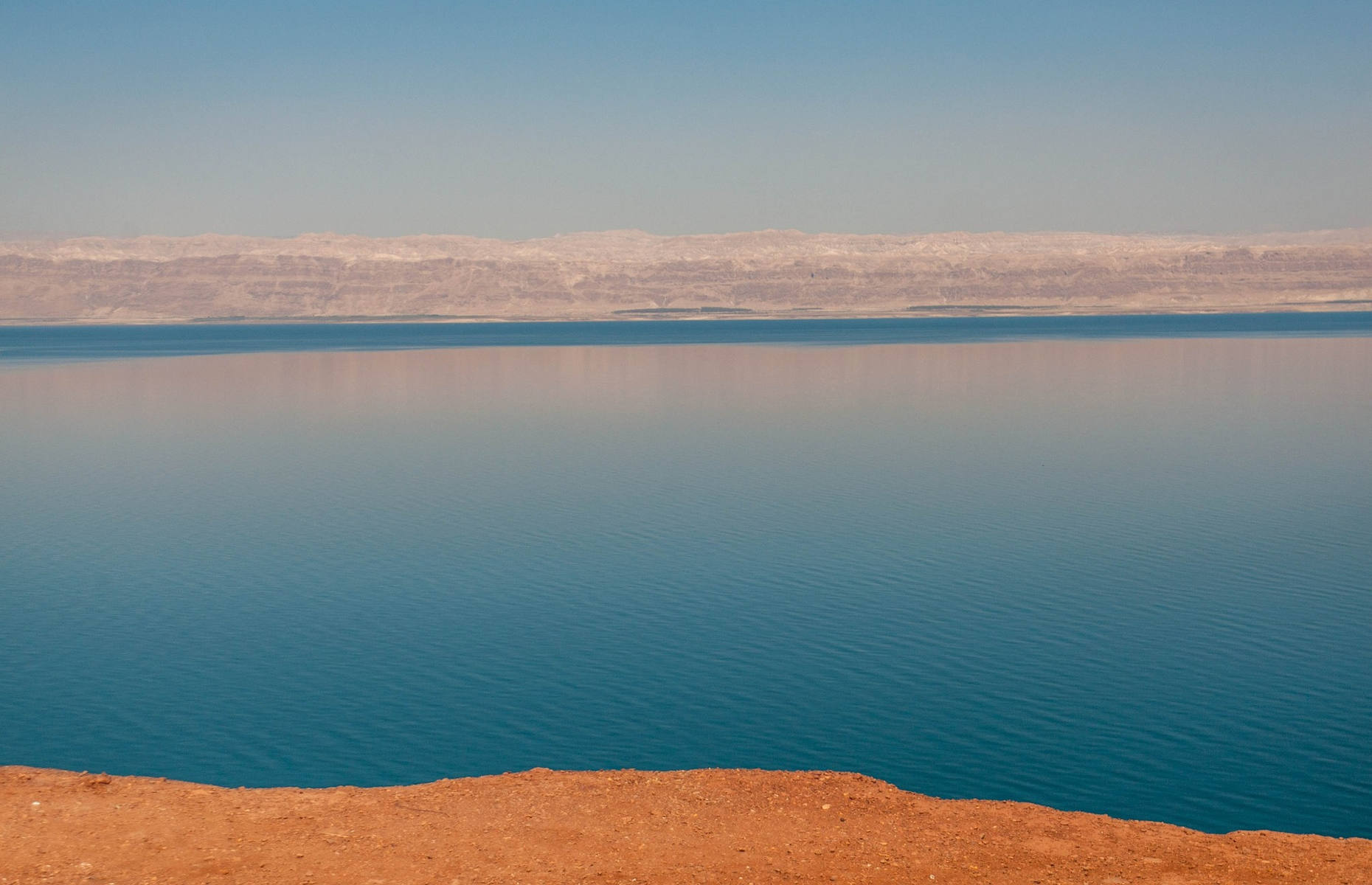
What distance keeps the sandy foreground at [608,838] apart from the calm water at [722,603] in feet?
7.19

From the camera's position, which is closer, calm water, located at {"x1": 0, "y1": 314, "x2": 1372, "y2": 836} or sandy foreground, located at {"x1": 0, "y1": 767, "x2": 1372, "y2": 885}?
sandy foreground, located at {"x1": 0, "y1": 767, "x2": 1372, "y2": 885}

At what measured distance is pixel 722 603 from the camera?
24500 mm

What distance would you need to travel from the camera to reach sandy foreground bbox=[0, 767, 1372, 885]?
1180 cm

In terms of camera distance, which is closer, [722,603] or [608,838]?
[608,838]

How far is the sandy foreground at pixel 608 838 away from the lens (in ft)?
38.7

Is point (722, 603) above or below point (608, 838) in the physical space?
below

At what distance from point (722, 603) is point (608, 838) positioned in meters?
12.0

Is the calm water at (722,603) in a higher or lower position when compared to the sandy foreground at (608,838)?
lower

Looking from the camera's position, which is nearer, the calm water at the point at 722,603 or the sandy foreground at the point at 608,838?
the sandy foreground at the point at 608,838

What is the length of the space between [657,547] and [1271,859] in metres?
18.9

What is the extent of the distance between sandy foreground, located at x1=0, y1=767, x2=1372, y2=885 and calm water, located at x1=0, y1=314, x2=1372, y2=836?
7.19ft

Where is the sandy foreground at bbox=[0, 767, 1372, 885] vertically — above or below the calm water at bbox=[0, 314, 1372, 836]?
above

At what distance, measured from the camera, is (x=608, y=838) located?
12586 millimetres

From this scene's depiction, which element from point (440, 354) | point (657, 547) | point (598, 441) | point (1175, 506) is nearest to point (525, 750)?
point (657, 547)
